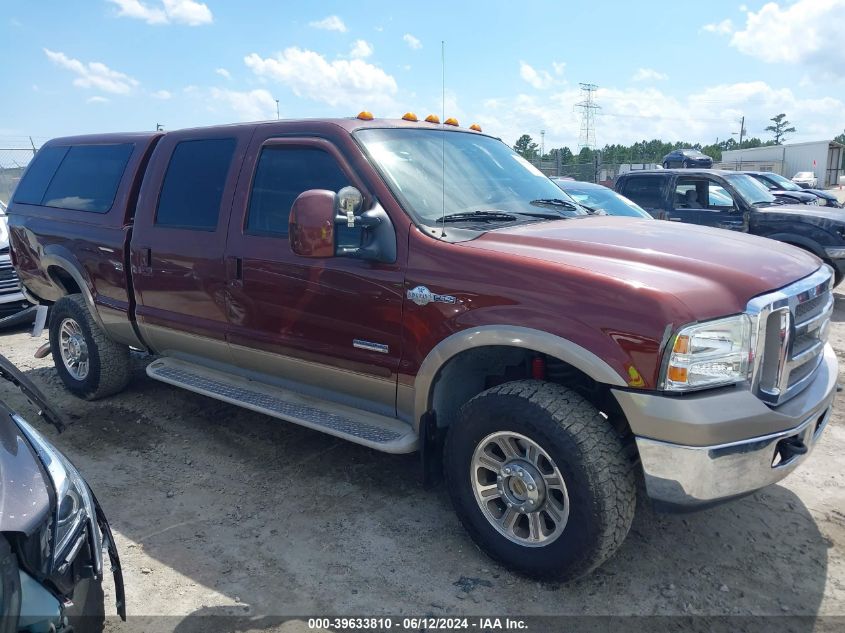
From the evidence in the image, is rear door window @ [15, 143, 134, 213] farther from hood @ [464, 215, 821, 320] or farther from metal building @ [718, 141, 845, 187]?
metal building @ [718, 141, 845, 187]

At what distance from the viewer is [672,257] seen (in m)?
2.83

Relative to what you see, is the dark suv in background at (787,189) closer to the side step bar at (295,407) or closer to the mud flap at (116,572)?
the side step bar at (295,407)

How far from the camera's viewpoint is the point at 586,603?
2.81 meters

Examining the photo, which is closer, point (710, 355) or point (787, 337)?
point (710, 355)

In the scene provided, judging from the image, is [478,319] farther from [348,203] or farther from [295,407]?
[295,407]

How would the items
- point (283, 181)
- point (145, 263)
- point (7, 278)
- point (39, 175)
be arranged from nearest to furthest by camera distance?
point (283, 181) → point (145, 263) → point (39, 175) → point (7, 278)

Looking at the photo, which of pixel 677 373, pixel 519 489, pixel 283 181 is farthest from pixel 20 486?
pixel 677 373

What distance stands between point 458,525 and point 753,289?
1.82m

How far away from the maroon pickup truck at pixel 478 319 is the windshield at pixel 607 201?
3614mm

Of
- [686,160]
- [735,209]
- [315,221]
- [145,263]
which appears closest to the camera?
[315,221]

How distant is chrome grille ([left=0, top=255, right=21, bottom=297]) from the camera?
7.75 m

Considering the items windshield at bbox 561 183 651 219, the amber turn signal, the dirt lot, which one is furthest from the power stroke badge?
windshield at bbox 561 183 651 219

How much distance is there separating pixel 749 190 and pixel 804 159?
150ft

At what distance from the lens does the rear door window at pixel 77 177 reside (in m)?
4.84
